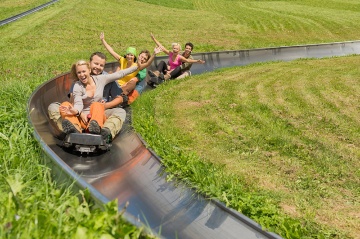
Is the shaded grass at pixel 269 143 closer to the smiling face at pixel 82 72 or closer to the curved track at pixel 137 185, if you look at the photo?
the curved track at pixel 137 185

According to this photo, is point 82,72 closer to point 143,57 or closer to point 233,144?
point 143,57

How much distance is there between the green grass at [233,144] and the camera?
339cm

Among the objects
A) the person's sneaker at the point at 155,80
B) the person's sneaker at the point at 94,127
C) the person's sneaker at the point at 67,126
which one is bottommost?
the person's sneaker at the point at 155,80

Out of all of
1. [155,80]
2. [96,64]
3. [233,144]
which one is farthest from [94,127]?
[155,80]

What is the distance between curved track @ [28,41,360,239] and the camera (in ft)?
13.7

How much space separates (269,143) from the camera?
629 centimetres

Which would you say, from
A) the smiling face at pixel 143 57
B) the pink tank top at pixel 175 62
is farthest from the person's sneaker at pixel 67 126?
the pink tank top at pixel 175 62

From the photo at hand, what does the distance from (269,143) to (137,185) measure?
2236 mm

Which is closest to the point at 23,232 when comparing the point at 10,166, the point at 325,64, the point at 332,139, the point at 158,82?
the point at 10,166

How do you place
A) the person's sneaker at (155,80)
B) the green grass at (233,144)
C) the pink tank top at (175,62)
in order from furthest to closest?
the pink tank top at (175,62) → the person's sneaker at (155,80) → the green grass at (233,144)

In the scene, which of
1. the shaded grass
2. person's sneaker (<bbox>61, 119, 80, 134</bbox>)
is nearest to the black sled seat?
person's sneaker (<bbox>61, 119, 80, 134</bbox>)

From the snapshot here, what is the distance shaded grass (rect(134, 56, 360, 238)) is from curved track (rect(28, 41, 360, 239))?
0.56 ft

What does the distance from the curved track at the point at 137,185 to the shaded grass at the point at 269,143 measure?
0.56ft

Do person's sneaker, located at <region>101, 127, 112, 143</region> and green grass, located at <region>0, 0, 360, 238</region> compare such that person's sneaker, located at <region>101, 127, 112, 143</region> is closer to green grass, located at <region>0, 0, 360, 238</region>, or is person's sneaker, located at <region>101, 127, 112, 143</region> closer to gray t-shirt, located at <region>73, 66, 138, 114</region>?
gray t-shirt, located at <region>73, 66, 138, 114</region>
